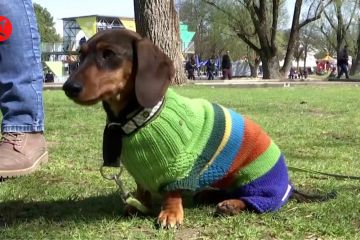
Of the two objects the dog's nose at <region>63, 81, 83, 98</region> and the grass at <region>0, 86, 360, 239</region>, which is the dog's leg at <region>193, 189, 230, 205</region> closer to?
the grass at <region>0, 86, 360, 239</region>

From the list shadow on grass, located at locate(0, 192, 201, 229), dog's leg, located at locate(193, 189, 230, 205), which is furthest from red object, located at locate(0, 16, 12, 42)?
dog's leg, located at locate(193, 189, 230, 205)

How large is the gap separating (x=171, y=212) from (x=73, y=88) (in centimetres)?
70

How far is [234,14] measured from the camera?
42.8 m

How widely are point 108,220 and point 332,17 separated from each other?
57.2 m

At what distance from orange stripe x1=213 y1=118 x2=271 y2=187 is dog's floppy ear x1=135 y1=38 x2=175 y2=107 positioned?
19.5 inches

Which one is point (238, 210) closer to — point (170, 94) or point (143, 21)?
point (170, 94)

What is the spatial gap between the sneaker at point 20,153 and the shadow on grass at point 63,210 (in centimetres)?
56

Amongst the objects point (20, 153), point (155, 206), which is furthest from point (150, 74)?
point (20, 153)

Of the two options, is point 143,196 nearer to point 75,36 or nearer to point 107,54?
point 107,54

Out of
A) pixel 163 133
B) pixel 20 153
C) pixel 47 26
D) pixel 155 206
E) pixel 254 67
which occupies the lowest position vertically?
pixel 254 67

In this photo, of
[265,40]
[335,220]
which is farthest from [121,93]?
[265,40]

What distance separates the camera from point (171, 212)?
2.55m

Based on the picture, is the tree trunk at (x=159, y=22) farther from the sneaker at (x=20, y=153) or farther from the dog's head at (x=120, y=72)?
the dog's head at (x=120, y=72)

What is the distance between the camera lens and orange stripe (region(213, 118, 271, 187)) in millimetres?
2729
